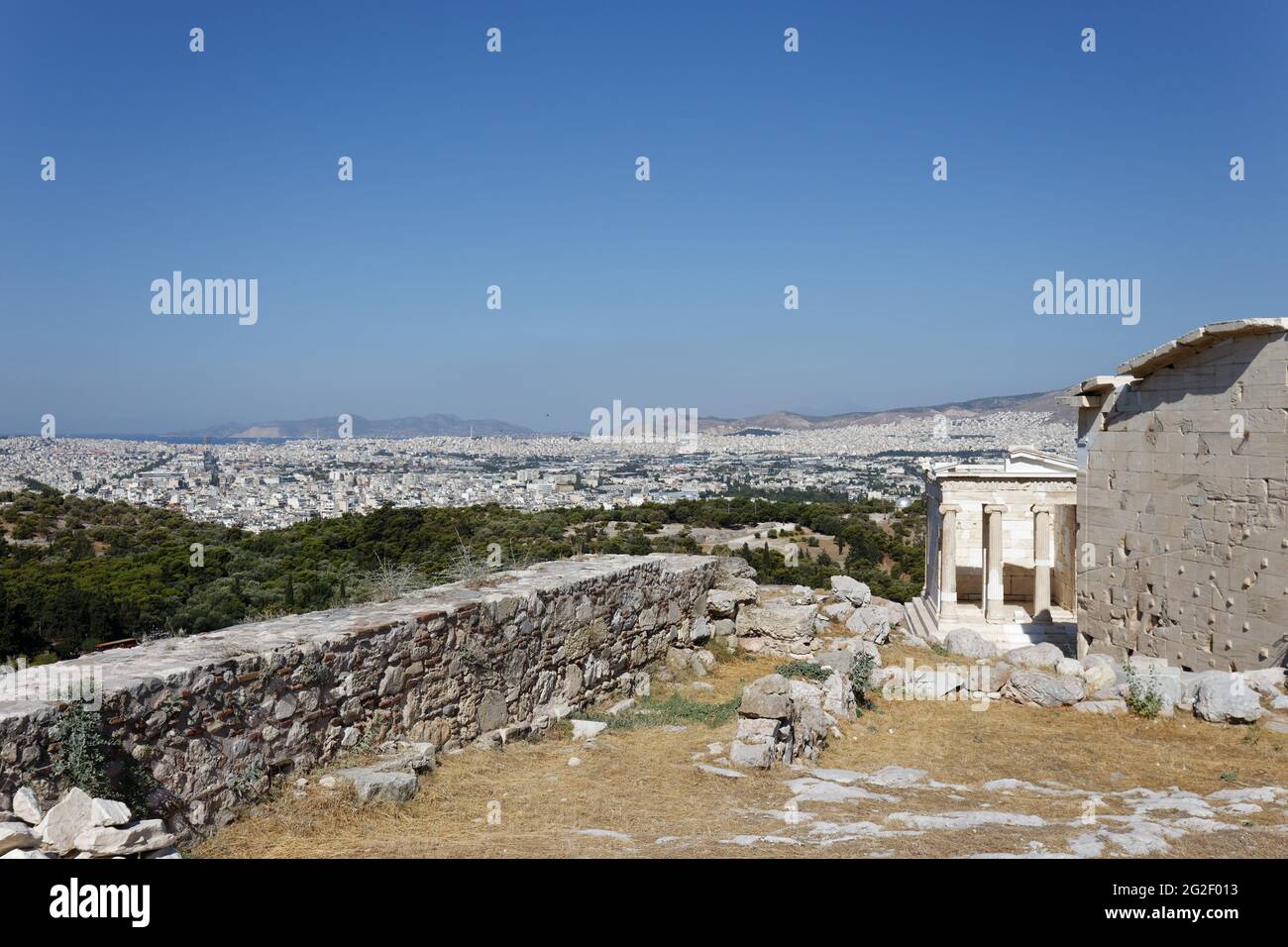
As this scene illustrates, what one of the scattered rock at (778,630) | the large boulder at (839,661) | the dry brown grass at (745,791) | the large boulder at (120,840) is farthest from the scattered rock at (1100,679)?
the large boulder at (120,840)

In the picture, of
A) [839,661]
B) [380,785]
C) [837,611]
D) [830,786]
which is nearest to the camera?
[380,785]

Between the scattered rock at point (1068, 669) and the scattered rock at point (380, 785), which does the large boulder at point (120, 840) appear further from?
the scattered rock at point (1068, 669)

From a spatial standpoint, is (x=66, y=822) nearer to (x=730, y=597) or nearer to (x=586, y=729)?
(x=586, y=729)

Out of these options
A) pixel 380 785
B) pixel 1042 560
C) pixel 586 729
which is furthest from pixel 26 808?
pixel 1042 560

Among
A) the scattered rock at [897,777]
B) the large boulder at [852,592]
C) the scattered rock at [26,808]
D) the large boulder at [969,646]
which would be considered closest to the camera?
the scattered rock at [26,808]

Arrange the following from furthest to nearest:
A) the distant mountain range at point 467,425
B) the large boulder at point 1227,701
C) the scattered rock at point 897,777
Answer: the distant mountain range at point 467,425, the large boulder at point 1227,701, the scattered rock at point 897,777
